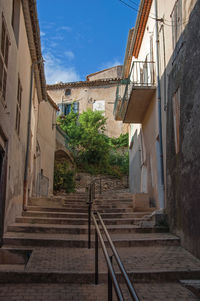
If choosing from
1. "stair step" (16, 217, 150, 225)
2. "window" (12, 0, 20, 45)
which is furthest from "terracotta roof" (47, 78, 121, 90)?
"stair step" (16, 217, 150, 225)

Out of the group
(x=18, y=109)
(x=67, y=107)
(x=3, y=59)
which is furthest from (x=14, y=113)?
(x=67, y=107)

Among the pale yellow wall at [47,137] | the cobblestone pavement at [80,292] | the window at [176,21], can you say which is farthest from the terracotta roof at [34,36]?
the cobblestone pavement at [80,292]

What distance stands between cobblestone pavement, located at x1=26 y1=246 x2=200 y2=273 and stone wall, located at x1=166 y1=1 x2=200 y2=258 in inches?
14.9

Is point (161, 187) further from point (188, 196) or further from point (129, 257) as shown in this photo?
point (129, 257)

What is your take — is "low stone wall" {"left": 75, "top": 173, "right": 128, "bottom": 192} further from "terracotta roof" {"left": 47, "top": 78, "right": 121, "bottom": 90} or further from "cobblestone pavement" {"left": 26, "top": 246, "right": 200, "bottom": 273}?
"cobblestone pavement" {"left": 26, "top": 246, "right": 200, "bottom": 273}

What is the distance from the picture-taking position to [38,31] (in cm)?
1010

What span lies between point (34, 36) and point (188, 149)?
6561 mm

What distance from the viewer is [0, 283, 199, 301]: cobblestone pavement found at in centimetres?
423

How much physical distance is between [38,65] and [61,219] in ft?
19.8

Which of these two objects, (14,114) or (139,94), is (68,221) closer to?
(14,114)

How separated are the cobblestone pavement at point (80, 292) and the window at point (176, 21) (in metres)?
5.89

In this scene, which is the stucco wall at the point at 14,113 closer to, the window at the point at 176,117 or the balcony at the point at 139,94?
the balcony at the point at 139,94

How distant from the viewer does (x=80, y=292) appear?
452 centimetres

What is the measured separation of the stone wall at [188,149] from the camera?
6.03m
